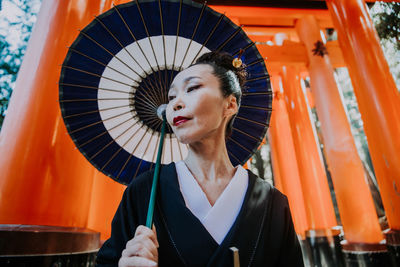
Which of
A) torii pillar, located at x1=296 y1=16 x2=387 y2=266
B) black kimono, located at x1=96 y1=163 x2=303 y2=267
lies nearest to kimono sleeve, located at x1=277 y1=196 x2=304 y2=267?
black kimono, located at x1=96 y1=163 x2=303 y2=267

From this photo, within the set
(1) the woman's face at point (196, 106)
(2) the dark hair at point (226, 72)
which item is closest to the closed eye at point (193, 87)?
(1) the woman's face at point (196, 106)

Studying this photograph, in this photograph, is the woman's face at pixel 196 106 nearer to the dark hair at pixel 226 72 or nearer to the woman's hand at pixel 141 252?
the dark hair at pixel 226 72

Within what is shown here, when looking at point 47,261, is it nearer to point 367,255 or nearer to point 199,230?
point 199,230

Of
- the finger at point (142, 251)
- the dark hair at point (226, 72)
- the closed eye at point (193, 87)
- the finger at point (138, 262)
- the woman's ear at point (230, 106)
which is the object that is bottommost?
the finger at point (138, 262)

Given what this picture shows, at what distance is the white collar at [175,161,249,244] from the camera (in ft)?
3.67

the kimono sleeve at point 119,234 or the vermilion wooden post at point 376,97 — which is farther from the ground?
the vermilion wooden post at point 376,97

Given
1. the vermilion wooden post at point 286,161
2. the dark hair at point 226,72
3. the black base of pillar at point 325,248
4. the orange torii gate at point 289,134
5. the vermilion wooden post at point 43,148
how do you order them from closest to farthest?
the dark hair at point 226,72, the vermilion wooden post at point 43,148, the orange torii gate at point 289,134, the black base of pillar at point 325,248, the vermilion wooden post at point 286,161

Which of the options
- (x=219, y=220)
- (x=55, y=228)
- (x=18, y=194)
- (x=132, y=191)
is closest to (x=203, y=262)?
(x=219, y=220)

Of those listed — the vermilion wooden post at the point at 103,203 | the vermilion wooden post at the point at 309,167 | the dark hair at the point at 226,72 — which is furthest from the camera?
the vermilion wooden post at the point at 309,167

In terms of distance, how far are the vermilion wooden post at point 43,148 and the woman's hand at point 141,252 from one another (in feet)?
5.19

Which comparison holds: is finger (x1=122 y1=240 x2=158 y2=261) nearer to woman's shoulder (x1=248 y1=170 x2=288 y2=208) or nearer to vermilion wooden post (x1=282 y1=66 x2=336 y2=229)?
woman's shoulder (x1=248 y1=170 x2=288 y2=208)

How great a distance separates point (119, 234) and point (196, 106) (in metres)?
0.75

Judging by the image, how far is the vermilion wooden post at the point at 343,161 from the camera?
14.4 ft

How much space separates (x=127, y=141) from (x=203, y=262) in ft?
3.31
